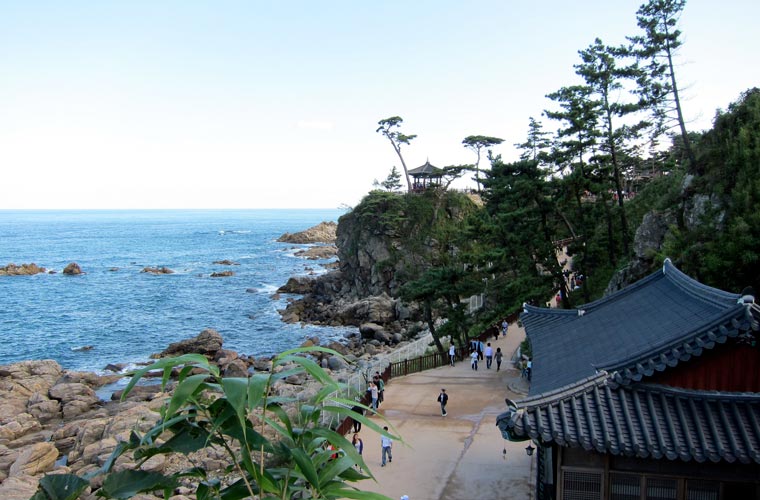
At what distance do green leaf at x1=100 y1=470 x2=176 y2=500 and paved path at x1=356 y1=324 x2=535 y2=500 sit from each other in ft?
31.5

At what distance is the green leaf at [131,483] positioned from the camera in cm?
323

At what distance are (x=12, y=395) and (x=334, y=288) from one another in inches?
1351

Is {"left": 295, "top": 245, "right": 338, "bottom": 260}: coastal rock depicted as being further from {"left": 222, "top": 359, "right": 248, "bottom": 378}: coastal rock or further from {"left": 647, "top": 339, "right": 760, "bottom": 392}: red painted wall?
{"left": 647, "top": 339, "right": 760, "bottom": 392}: red painted wall

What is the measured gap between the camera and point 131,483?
10.9 ft

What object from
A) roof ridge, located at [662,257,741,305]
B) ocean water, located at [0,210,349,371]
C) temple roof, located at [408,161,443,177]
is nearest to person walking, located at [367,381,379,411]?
roof ridge, located at [662,257,741,305]

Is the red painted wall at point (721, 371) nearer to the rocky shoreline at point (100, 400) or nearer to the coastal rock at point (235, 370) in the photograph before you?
the rocky shoreline at point (100, 400)

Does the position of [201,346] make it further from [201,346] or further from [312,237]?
[312,237]

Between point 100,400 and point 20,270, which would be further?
point 20,270

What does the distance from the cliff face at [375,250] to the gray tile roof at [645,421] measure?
41054 mm

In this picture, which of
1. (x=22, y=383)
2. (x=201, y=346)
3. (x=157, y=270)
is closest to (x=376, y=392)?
(x=22, y=383)

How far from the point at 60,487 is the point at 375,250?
178 feet

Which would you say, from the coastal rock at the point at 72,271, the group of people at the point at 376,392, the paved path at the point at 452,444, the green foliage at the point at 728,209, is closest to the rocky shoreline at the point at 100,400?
the group of people at the point at 376,392

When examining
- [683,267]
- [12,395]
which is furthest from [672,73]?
[12,395]

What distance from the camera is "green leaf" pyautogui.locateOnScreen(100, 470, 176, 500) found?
10.6 ft
